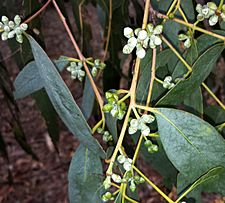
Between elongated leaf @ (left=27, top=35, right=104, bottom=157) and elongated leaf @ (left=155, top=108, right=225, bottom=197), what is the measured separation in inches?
3.5

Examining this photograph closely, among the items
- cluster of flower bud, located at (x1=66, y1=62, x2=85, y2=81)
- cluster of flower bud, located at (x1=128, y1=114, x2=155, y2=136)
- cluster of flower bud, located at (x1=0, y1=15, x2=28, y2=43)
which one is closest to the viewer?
cluster of flower bud, located at (x1=128, y1=114, x2=155, y2=136)

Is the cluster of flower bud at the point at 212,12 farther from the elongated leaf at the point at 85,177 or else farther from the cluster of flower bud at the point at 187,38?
the elongated leaf at the point at 85,177

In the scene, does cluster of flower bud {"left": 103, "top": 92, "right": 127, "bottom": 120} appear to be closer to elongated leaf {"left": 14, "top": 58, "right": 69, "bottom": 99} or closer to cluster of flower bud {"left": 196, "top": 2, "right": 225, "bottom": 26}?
cluster of flower bud {"left": 196, "top": 2, "right": 225, "bottom": 26}

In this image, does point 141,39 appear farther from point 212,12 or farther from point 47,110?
point 47,110

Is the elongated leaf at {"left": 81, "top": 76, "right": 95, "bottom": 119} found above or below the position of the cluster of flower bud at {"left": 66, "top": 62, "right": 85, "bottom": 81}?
below

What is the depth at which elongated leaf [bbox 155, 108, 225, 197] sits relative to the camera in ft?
2.07

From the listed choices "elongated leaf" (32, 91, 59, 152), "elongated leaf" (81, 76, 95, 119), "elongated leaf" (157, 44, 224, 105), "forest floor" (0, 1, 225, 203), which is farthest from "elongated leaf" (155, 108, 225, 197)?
"forest floor" (0, 1, 225, 203)

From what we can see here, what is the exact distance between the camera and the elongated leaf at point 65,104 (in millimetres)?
652

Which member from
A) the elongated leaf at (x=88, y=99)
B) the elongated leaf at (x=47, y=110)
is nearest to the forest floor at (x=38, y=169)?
the elongated leaf at (x=47, y=110)

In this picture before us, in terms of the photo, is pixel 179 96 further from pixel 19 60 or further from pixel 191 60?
pixel 19 60

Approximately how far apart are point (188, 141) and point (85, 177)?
19 cm

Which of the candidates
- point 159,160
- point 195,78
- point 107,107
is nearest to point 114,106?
point 107,107

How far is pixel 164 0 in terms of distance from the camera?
875mm

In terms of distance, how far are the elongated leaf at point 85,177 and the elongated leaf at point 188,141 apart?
0.15 m
